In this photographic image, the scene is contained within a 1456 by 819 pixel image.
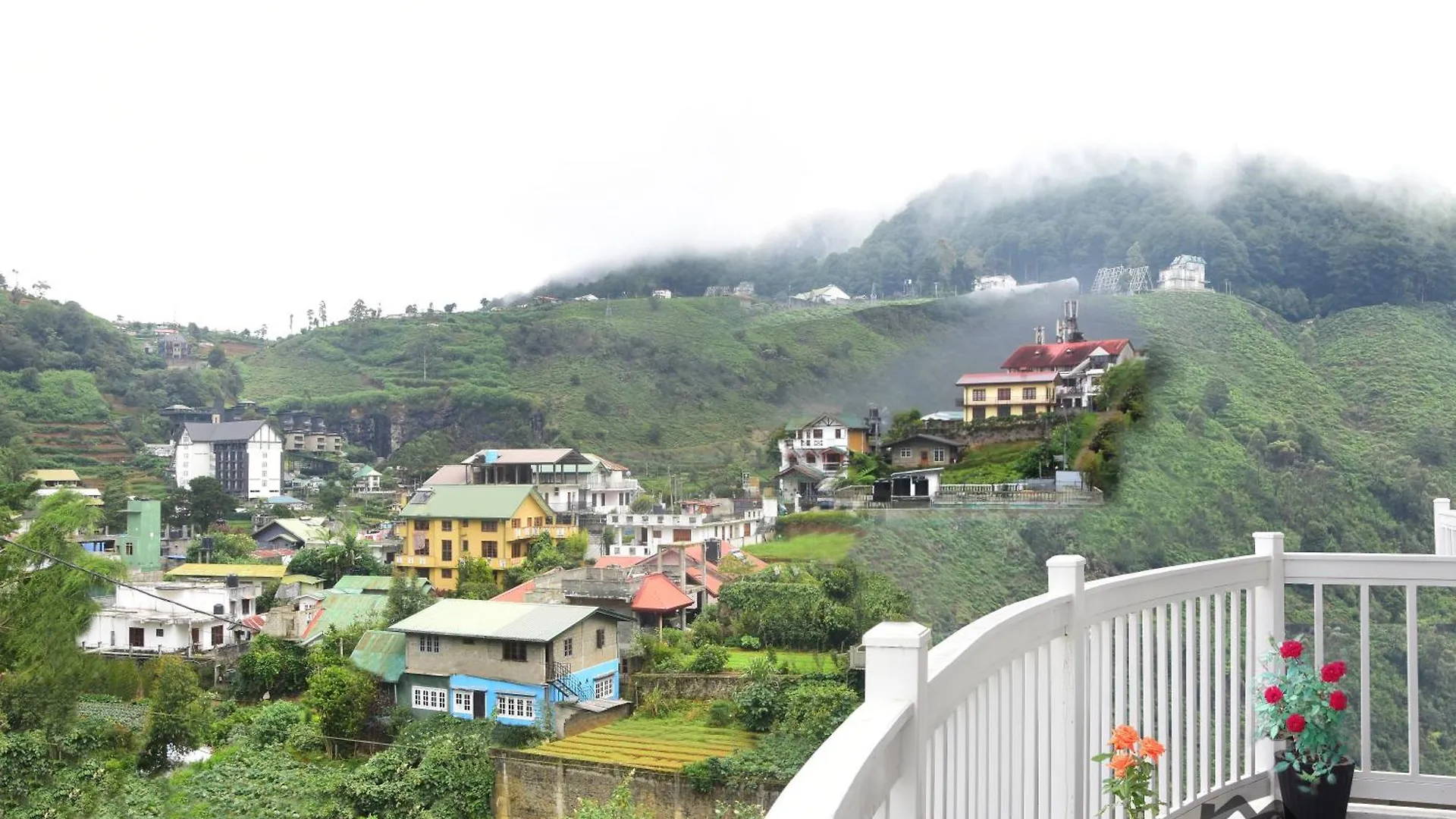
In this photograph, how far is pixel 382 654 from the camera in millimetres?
10766

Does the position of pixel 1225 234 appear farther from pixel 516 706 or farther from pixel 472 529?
pixel 516 706

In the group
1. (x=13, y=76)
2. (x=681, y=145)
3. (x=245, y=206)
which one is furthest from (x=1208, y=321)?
(x=13, y=76)

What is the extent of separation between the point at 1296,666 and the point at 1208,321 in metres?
13.9

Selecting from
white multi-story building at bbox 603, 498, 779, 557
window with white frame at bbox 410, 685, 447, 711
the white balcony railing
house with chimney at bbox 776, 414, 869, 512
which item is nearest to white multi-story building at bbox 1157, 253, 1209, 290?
house with chimney at bbox 776, 414, 869, 512

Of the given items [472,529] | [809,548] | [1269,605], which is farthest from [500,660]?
[1269,605]

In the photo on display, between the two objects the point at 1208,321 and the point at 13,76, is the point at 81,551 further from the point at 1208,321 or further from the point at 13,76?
the point at 1208,321

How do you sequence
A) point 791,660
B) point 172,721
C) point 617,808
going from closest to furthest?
point 617,808 → point 172,721 → point 791,660

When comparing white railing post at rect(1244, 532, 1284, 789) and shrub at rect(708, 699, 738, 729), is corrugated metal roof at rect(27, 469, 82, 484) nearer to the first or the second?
shrub at rect(708, 699, 738, 729)

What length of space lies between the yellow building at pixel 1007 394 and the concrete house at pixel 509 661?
5.21 metres

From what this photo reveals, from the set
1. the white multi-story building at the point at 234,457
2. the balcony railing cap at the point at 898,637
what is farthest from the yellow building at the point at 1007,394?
the balcony railing cap at the point at 898,637

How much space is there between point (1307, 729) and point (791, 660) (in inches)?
362

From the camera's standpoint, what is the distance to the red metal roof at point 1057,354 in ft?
41.0

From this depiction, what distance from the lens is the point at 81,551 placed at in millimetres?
12609

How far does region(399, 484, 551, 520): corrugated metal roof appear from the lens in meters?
13.1
